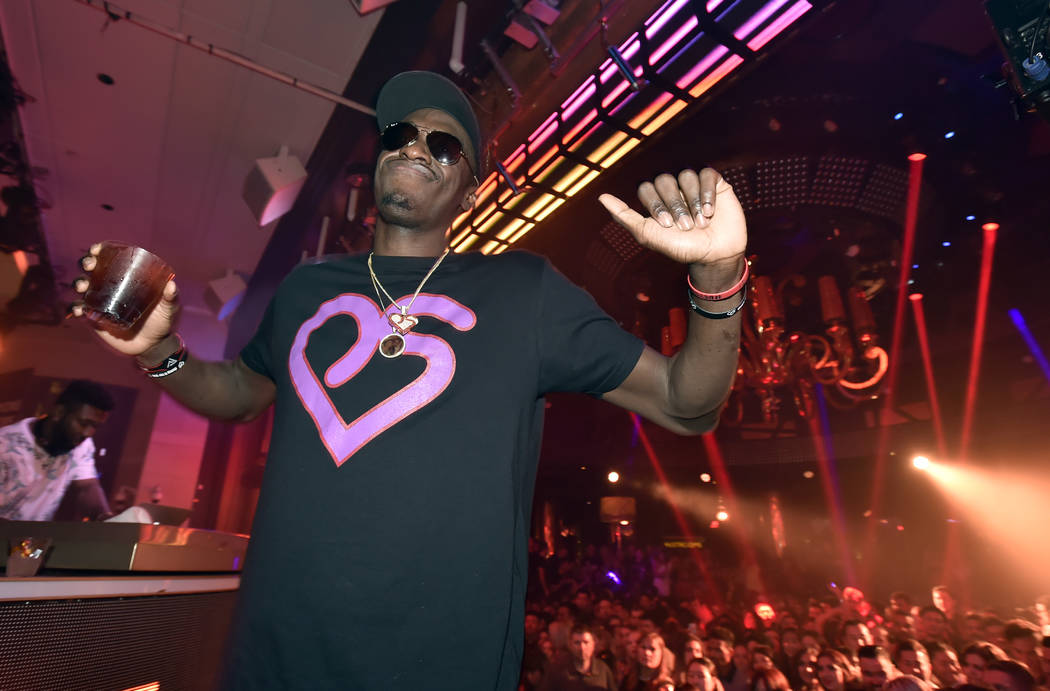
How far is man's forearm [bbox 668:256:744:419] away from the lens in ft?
3.42

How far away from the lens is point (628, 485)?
1725 cm

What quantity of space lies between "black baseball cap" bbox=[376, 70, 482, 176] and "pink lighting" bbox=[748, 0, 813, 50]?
1.84 meters

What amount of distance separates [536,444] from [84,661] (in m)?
1.14

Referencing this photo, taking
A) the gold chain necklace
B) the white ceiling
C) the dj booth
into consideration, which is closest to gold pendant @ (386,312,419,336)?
the gold chain necklace

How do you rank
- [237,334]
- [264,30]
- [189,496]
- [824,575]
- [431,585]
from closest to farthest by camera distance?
[431,585] → [264,30] → [237,334] → [189,496] → [824,575]

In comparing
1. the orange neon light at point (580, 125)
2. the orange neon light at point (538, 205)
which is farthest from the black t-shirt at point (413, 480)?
the orange neon light at point (538, 205)

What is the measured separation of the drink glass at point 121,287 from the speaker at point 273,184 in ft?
14.7

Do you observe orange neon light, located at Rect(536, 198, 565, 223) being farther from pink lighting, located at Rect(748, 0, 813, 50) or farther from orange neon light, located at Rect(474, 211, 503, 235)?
pink lighting, located at Rect(748, 0, 813, 50)

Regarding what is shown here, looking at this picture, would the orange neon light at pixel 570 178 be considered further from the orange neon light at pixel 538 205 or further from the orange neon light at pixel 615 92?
the orange neon light at pixel 615 92

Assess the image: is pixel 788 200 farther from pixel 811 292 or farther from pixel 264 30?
pixel 264 30

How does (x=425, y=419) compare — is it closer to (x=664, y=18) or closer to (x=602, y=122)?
(x=664, y=18)

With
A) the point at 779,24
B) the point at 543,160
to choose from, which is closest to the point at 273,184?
the point at 543,160

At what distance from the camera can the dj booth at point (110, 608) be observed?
1.13 meters

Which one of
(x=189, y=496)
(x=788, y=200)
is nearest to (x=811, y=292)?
(x=788, y=200)
